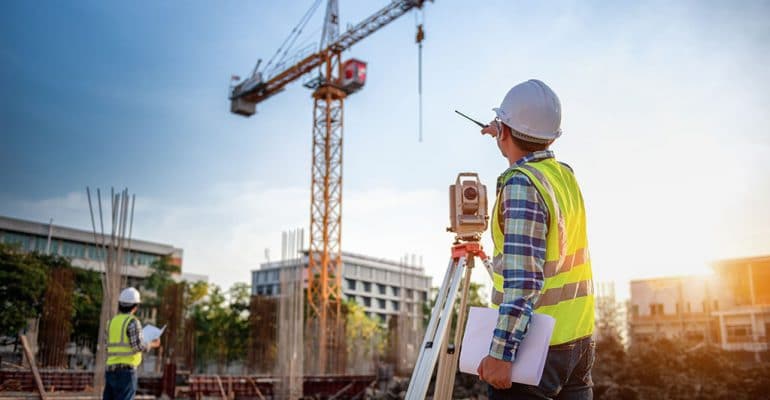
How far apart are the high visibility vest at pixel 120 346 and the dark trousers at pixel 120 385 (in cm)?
8

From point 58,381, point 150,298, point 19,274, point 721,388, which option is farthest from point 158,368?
point 150,298

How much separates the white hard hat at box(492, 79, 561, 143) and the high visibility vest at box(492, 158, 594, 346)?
8 cm

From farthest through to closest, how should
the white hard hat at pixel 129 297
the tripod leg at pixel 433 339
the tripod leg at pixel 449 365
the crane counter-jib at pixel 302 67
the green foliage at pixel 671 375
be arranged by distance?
the crane counter-jib at pixel 302 67
the green foliage at pixel 671 375
the white hard hat at pixel 129 297
the tripod leg at pixel 449 365
the tripod leg at pixel 433 339

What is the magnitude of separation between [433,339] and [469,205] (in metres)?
0.50

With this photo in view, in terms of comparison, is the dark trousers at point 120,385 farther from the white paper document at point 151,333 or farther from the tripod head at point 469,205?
the tripod head at point 469,205

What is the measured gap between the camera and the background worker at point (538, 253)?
4.72 feet

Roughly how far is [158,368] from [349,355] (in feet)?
17.8

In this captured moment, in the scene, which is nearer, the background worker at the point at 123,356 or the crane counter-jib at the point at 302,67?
the background worker at the point at 123,356

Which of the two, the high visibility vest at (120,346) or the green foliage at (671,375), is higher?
the high visibility vest at (120,346)

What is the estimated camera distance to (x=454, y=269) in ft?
7.63

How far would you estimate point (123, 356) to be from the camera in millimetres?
4750

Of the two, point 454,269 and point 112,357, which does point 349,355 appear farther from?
point 454,269

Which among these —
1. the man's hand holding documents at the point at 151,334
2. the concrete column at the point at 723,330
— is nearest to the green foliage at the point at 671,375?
the man's hand holding documents at the point at 151,334

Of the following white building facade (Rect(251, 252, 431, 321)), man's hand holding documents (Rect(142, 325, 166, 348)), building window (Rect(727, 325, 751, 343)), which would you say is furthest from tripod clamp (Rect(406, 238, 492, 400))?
white building facade (Rect(251, 252, 431, 321))
